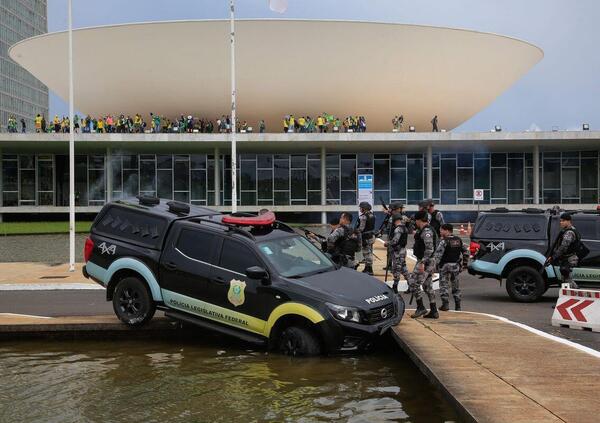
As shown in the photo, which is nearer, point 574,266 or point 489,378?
point 489,378

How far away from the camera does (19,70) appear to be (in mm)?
149750

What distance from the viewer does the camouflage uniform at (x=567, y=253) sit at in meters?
12.1

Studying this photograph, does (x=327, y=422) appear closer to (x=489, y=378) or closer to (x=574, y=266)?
(x=489, y=378)

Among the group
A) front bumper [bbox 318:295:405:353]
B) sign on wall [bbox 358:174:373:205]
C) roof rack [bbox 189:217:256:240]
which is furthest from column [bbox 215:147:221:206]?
front bumper [bbox 318:295:405:353]

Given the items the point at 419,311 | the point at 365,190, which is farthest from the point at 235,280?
the point at 365,190

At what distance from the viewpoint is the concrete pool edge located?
568 centimetres

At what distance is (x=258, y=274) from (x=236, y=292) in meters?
0.48

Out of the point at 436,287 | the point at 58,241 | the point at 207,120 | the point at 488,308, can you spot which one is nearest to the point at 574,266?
the point at 488,308

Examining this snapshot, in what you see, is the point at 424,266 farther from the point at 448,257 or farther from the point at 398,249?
the point at 398,249

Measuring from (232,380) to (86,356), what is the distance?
8.11 ft

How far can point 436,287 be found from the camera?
52.8 ft

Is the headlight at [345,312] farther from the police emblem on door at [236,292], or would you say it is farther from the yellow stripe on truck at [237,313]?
the police emblem on door at [236,292]

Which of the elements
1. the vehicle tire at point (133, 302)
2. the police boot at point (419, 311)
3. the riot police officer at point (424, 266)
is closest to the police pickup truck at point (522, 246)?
the riot police officer at point (424, 266)

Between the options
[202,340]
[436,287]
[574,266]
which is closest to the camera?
[202,340]
